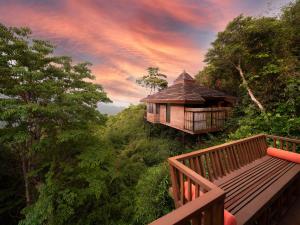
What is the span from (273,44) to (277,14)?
3.49 m

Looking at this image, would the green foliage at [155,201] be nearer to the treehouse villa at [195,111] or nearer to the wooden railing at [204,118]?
the wooden railing at [204,118]

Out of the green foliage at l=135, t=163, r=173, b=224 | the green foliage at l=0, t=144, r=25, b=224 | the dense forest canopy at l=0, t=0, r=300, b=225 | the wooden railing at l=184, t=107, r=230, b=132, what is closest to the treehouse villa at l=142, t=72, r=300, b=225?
the green foliage at l=135, t=163, r=173, b=224

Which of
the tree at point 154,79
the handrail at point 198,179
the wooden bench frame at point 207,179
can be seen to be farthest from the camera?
the tree at point 154,79

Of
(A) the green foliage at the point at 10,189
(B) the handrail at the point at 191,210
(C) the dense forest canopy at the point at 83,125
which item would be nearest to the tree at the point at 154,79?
(C) the dense forest canopy at the point at 83,125

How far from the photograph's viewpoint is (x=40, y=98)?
719cm

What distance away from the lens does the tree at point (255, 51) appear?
9602mm

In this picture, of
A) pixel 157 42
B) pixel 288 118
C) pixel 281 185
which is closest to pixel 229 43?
pixel 157 42

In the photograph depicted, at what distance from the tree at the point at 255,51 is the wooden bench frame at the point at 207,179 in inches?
238

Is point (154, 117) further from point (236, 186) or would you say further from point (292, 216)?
point (292, 216)

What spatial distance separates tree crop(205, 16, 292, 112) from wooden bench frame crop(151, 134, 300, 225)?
6.05 m

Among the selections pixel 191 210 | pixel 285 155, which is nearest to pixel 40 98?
pixel 191 210

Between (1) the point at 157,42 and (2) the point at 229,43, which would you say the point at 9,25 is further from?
(2) the point at 229,43

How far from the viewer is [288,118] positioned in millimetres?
7371

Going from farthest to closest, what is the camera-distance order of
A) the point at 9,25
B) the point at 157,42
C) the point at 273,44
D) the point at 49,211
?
the point at 157,42 → the point at 273,44 → the point at 9,25 → the point at 49,211
